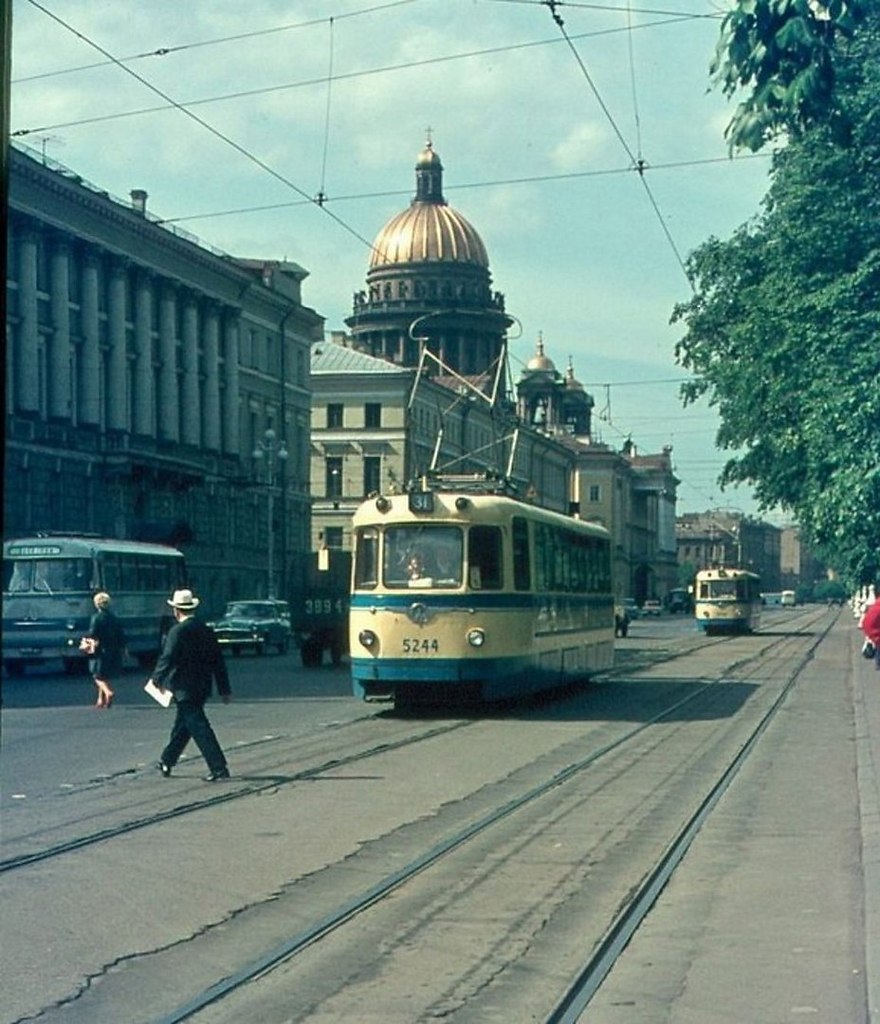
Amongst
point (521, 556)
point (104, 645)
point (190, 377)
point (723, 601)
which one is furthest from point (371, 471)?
point (521, 556)

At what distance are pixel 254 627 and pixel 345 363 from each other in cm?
5398

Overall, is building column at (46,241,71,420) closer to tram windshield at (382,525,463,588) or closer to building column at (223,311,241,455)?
building column at (223,311,241,455)

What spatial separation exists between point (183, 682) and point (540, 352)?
513 feet

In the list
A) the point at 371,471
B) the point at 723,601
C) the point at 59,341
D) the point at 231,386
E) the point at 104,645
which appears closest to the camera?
the point at 104,645

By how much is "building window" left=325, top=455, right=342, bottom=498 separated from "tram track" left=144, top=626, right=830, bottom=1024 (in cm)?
8283

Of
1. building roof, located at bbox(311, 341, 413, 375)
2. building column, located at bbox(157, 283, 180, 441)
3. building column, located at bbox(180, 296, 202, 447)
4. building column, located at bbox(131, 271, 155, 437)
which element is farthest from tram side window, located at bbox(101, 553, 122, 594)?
building roof, located at bbox(311, 341, 413, 375)

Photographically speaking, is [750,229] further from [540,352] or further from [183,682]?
[540,352]

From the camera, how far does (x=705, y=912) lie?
9477 mm

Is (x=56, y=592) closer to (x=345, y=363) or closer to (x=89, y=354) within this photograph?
(x=89, y=354)

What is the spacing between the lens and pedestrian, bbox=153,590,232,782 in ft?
50.9

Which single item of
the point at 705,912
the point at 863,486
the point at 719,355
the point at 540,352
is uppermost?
the point at 540,352

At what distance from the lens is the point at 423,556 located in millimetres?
23516

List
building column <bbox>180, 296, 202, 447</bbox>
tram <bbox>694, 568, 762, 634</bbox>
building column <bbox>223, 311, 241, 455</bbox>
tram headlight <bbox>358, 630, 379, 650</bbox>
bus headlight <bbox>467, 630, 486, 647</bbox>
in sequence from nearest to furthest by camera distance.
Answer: bus headlight <bbox>467, 630, 486, 647</bbox>, tram headlight <bbox>358, 630, 379, 650</bbox>, tram <bbox>694, 568, 762, 634</bbox>, building column <bbox>180, 296, 202, 447</bbox>, building column <bbox>223, 311, 241, 455</bbox>

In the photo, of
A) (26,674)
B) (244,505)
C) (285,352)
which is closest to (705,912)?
(26,674)
